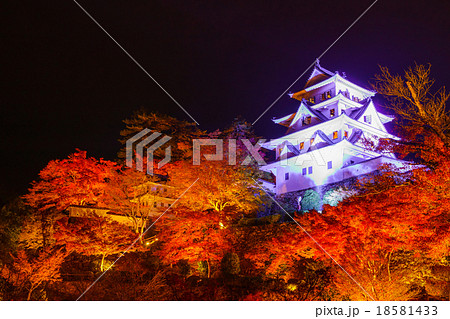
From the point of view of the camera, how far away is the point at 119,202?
24.3m

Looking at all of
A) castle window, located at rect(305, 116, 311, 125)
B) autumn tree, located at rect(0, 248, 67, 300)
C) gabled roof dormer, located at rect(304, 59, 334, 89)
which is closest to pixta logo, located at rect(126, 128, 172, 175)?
castle window, located at rect(305, 116, 311, 125)

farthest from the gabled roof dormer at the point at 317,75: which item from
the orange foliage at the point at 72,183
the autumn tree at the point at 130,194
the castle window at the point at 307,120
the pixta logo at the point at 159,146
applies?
the orange foliage at the point at 72,183

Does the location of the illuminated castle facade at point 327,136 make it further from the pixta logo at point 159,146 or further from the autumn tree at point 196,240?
the autumn tree at point 196,240

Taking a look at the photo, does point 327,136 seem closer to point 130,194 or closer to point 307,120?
point 307,120

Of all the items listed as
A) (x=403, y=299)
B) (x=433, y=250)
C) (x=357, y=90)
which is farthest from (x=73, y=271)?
(x=357, y=90)

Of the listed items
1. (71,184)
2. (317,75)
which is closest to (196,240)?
(71,184)

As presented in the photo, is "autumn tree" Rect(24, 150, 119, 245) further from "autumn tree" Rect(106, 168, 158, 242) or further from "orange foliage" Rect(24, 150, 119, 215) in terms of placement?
"autumn tree" Rect(106, 168, 158, 242)

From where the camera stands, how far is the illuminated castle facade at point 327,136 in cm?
2703

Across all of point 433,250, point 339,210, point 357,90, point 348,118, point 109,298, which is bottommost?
point 109,298

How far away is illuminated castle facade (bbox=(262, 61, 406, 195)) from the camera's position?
27031 mm

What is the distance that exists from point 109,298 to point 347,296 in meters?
9.82

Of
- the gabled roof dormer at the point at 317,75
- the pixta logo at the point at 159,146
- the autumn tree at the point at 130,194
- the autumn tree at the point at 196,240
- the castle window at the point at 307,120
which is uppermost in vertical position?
the gabled roof dormer at the point at 317,75

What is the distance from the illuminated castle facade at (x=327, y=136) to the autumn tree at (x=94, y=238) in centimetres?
1476

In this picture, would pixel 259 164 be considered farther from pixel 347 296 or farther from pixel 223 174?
pixel 347 296
